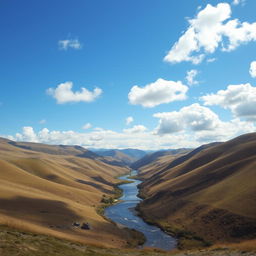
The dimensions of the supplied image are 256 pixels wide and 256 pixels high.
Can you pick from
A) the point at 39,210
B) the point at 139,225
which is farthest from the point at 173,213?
the point at 39,210

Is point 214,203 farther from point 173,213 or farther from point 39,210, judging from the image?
point 39,210

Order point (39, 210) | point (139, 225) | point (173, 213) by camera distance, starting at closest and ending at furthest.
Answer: point (39, 210)
point (139, 225)
point (173, 213)

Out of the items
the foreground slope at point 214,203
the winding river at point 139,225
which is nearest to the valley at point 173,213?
the foreground slope at point 214,203

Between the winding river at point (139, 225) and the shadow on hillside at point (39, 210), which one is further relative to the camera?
the winding river at point (139, 225)

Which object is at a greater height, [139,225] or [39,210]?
[39,210]

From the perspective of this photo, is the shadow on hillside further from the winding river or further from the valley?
the winding river

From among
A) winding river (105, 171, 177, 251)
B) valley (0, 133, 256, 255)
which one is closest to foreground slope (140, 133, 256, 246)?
valley (0, 133, 256, 255)

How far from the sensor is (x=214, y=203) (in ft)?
266

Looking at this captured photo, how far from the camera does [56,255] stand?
3375 cm

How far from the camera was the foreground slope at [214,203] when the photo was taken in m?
64.3

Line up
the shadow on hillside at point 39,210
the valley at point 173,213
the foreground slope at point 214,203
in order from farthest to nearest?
1. the foreground slope at point 214,203
2. the shadow on hillside at point 39,210
3. the valley at point 173,213

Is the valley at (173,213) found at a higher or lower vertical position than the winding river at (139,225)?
higher

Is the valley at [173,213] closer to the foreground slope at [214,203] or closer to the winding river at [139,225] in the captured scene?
the foreground slope at [214,203]

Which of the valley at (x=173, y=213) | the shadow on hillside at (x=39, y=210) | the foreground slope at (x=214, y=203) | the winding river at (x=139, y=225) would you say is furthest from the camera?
the foreground slope at (x=214, y=203)
